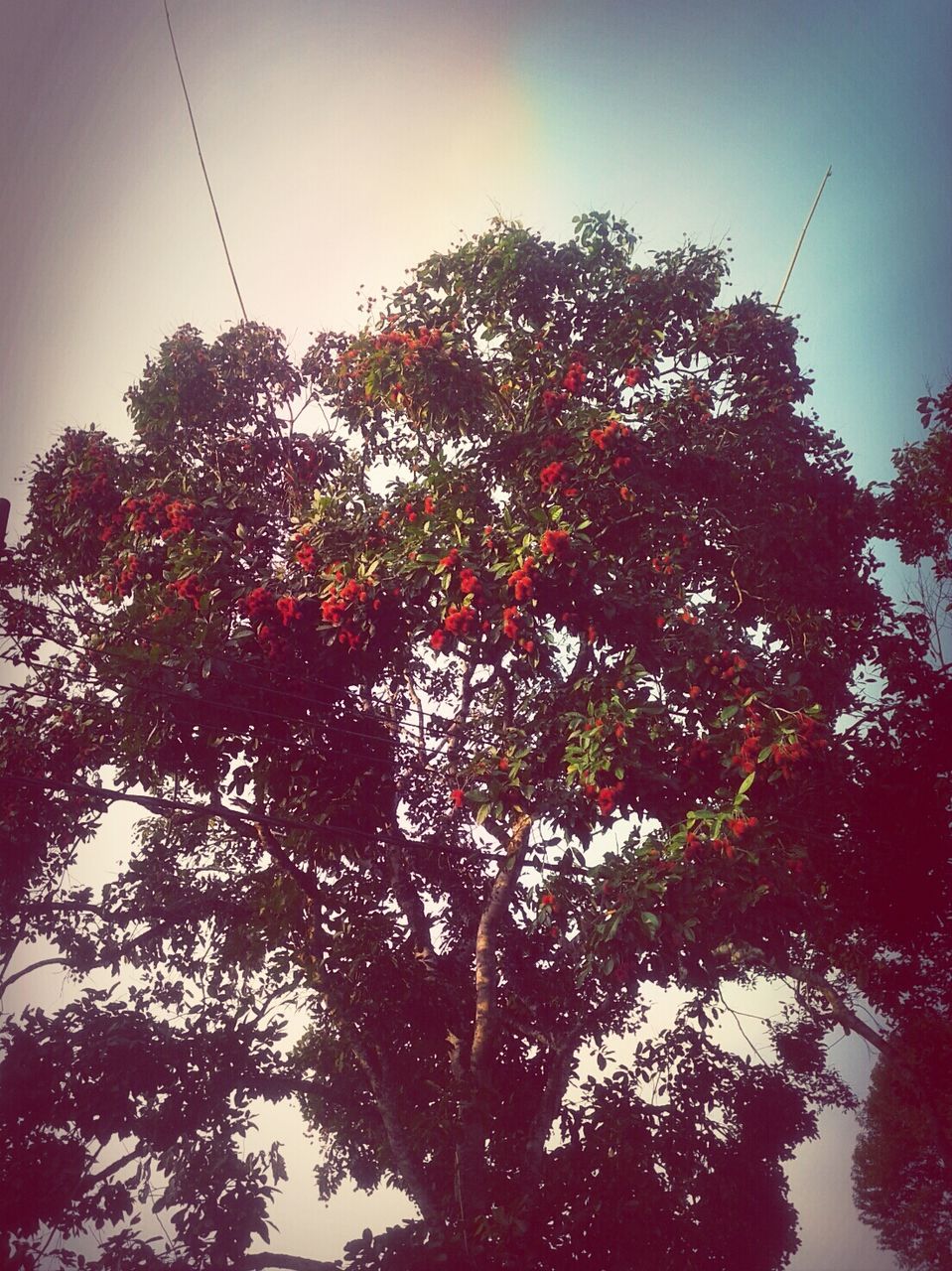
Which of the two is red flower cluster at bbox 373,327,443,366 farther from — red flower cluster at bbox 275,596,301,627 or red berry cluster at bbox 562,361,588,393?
red flower cluster at bbox 275,596,301,627

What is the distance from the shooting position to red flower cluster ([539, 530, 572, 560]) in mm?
5891

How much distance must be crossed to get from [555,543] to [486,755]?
213 centimetres

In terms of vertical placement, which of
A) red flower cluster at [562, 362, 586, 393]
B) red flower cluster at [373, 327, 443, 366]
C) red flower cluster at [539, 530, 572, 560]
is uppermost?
red flower cluster at [373, 327, 443, 366]

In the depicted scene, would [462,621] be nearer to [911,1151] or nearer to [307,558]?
[307,558]

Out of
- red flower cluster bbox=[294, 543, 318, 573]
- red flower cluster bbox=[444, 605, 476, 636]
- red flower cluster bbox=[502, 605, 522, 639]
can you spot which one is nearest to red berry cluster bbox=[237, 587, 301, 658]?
red flower cluster bbox=[294, 543, 318, 573]

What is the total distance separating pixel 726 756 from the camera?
584 centimetres

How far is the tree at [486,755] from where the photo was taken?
6109mm

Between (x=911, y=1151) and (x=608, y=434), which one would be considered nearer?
(x=608, y=434)

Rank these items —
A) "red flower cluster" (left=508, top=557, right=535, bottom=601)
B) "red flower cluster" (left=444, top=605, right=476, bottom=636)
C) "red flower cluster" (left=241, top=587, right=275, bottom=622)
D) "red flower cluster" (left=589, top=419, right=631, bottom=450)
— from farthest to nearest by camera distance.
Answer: "red flower cluster" (left=589, top=419, right=631, bottom=450) → "red flower cluster" (left=241, top=587, right=275, bottom=622) → "red flower cluster" (left=444, top=605, right=476, bottom=636) → "red flower cluster" (left=508, top=557, right=535, bottom=601)

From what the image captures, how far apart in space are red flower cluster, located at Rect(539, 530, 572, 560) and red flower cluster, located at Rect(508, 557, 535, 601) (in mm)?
143

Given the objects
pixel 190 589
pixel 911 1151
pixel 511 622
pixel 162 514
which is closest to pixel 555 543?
pixel 511 622

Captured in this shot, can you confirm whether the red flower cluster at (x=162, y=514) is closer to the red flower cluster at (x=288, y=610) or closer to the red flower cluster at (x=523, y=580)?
the red flower cluster at (x=288, y=610)

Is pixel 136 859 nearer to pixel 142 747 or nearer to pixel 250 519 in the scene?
pixel 142 747

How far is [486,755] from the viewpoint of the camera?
6895 mm
